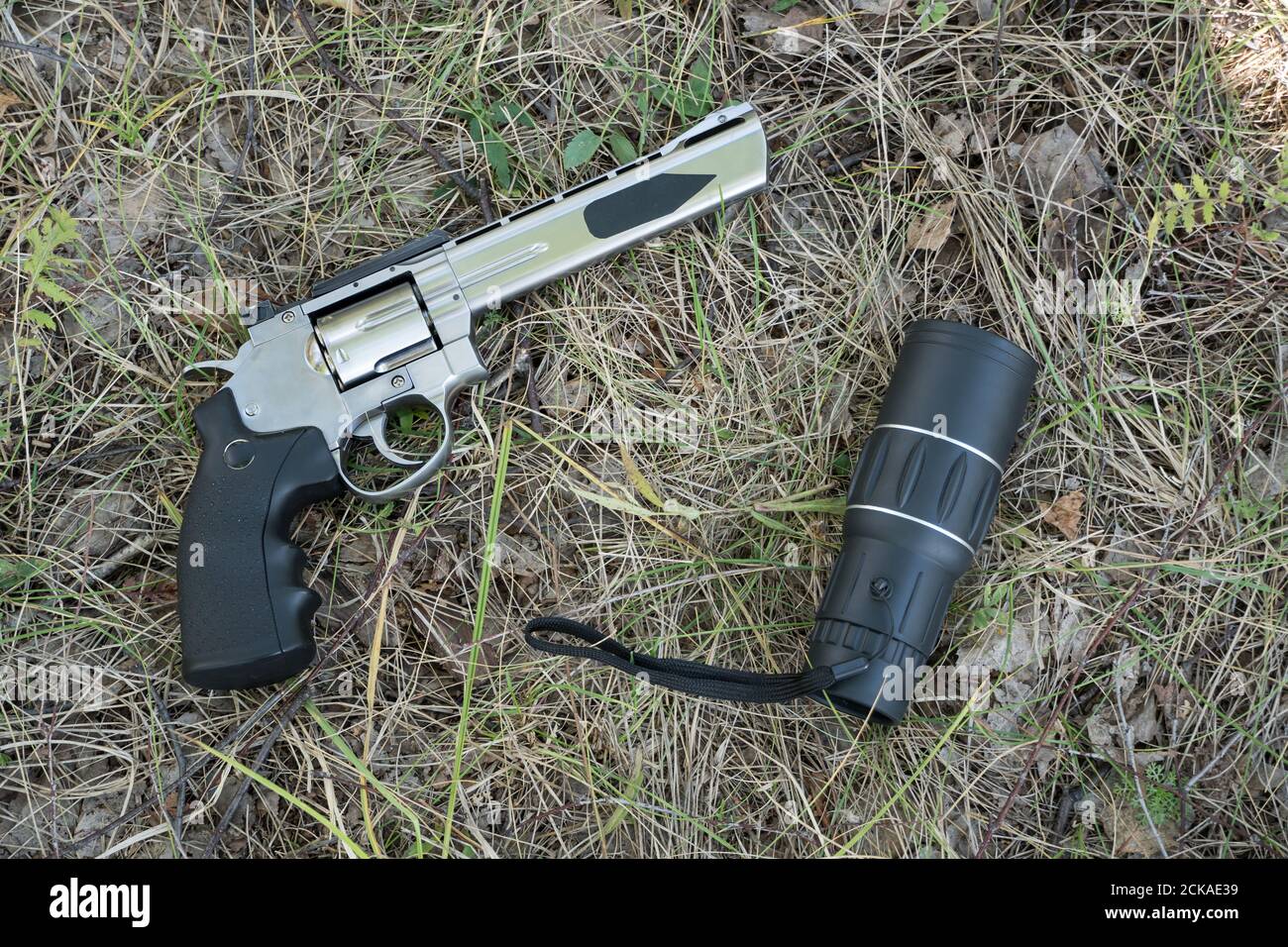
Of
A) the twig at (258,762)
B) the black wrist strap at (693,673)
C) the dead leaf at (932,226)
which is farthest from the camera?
the dead leaf at (932,226)

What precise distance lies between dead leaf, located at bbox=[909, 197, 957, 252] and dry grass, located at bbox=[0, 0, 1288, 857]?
0.03 m

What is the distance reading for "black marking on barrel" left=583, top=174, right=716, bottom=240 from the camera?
5.91ft

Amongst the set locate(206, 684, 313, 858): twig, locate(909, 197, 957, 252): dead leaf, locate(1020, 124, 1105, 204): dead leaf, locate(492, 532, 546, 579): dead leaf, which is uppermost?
locate(1020, 124, 1105, 204): dead leaf

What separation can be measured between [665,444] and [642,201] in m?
0.52

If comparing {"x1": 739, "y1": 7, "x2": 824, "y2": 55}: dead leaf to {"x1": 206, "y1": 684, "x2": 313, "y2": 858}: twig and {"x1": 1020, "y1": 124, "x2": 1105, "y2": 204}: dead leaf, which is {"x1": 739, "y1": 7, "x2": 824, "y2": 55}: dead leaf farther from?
{"x1": 206, "y1": 684, "x2": 313, "y2": 858}: twig

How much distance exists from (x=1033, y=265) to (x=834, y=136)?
1.74 ft

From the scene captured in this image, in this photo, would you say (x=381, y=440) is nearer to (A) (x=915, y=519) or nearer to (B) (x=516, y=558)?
(B) (x=516, y=558)

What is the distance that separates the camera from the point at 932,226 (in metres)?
1.93

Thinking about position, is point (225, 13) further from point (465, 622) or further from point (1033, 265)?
point (1033, 265)

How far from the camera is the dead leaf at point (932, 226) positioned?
1.92m

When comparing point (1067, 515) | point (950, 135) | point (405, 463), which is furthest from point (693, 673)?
point (950, 135)

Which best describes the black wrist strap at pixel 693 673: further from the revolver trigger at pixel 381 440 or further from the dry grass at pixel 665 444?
the revolver trigger at pixel 381 440

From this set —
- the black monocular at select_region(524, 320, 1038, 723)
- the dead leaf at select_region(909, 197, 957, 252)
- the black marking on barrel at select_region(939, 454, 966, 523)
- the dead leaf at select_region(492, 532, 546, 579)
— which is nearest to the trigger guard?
the dead leaf at select_region(492, 532, 546, 579)

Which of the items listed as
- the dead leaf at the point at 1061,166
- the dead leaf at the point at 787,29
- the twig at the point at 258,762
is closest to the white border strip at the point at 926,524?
the dead leaf at the point at 1061,166
